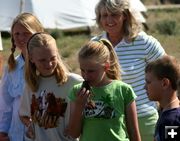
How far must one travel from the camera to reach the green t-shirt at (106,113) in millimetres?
3395

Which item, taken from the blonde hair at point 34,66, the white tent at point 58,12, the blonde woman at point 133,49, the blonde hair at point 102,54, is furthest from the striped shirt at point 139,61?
the white tent at point 58,12

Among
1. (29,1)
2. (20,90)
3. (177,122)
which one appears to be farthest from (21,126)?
(29,1)

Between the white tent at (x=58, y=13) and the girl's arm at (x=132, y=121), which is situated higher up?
the girl's arm at (x=132, y=121)

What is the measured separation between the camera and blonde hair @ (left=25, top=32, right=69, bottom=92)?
3.55 meters

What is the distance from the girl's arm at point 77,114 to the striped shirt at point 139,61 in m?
0.63

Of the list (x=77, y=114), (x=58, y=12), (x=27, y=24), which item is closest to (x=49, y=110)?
(x=77, y=114)

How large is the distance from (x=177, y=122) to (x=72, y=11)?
12.6 metres

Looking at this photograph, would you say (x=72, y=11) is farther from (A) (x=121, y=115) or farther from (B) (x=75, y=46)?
(A) (x=121, y=115)

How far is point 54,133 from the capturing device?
3584mm

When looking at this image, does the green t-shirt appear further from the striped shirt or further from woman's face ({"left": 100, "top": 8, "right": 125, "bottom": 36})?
woman's face ({"left": 100, "top": 8, "right": 125, "bottom": 36})

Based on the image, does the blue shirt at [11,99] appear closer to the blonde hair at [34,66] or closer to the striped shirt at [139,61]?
the blonde hair at [34,66]

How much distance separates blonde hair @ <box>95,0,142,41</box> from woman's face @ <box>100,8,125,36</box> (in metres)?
0.02

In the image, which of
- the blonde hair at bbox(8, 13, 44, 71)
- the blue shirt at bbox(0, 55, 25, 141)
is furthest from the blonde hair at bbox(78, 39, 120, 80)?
the blue shirt at bbox(0, 55, 25, 141)

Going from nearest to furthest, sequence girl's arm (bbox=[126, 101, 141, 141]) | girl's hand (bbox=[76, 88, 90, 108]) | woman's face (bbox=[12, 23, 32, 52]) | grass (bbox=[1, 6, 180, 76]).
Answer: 1. girl's hand (bbox=[76, 88, 90, 108])
2. girl's arm (bbox=[126, 101, 141, 141])
3. woman's face (bbox=[12, 23, 32, 52])
4. grass (bbox=[1, 6, 180, 76])
